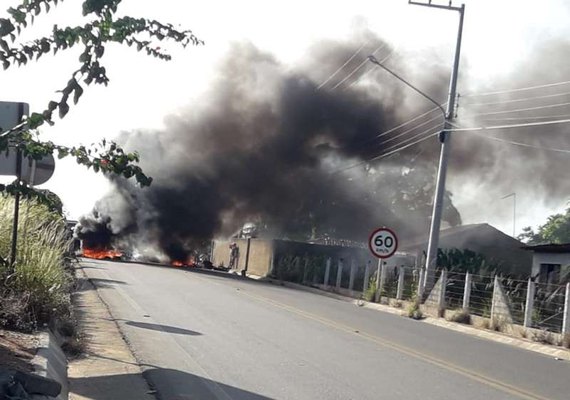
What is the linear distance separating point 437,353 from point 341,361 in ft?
8.18

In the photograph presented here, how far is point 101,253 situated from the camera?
4134 cm

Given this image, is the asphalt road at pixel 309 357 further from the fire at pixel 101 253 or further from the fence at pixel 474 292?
the fire at pixel 101 253

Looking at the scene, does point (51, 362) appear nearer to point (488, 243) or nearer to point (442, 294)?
point (442, 294)

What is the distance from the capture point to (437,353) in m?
11.9

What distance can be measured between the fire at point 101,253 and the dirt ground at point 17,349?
3272 cm

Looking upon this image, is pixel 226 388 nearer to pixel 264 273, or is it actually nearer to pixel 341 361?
pixel 341 361

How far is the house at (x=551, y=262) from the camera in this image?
23031 mm

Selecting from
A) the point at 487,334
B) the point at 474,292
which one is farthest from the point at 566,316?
the point at 474,292

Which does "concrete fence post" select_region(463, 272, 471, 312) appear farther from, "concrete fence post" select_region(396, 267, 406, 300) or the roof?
the roof

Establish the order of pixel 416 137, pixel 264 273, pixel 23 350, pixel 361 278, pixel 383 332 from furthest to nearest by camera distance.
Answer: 1. pixel 264 273
2. pixel 416 137
3. pixel 361 278
4. pixel 383 332
5. pixel 23 350

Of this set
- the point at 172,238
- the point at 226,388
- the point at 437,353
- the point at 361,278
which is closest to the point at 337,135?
the point at 361,278

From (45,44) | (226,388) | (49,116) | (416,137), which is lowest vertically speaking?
(226,388)

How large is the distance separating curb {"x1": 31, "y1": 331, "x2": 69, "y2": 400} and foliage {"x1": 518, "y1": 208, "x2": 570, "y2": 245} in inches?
1839

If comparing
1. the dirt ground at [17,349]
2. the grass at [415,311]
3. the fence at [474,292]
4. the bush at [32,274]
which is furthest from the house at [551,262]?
the dirt ground at [17,349]
